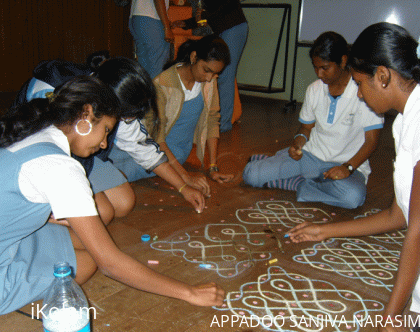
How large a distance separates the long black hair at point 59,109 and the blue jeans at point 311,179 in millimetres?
1547

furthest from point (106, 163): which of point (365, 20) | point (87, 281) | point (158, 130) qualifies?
point (365, 20)

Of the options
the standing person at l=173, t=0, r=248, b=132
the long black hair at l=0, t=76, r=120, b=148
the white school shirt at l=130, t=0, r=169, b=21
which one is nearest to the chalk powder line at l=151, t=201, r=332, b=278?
the long black hair at l=0, t=76, r=120, b=148

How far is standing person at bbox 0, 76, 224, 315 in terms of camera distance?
1146 millimetres

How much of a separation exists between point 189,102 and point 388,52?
177 cm

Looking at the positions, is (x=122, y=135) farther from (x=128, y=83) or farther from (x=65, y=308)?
(x=65, y=308)

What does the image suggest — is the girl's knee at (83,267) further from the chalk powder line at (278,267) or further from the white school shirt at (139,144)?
the white school shirt at (139,144)

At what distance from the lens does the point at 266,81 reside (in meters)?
6.60

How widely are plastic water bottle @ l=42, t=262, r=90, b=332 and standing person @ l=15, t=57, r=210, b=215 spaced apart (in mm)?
807

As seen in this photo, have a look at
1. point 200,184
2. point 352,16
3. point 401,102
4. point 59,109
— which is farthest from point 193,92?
point 352,16

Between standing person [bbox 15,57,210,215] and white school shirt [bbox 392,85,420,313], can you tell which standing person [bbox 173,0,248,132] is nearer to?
standing person [bbox 15,57,210,215]

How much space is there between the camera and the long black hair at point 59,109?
1.22m

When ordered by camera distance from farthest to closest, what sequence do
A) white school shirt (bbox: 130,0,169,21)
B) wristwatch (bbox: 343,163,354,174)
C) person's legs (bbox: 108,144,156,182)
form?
white school shirt (bbox: 130,0,169,21), person's legs (bbox: 108,144,156,182), wristwatch (bbox: 343,163,354,174)

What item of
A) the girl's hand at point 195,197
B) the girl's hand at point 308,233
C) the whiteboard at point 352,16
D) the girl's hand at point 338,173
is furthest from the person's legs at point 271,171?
the whiteboard at point 352,16

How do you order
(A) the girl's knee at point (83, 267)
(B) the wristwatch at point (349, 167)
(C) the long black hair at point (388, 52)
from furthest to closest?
1. (B) the wristwatch at point (349, 167)
2. (A) the girl's knee at point (83, 267)
3. (C) the long black hair at point (388, 52)
